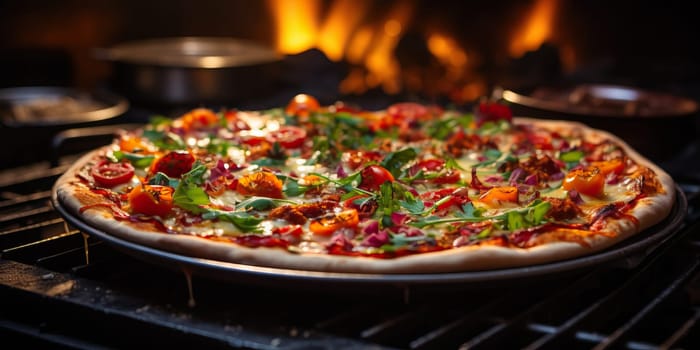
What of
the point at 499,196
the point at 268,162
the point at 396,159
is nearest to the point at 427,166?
the point at 396,159

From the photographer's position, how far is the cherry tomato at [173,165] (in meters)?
3.10

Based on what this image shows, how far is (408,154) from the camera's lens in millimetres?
3221

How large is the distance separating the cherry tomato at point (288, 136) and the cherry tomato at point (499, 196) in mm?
1169

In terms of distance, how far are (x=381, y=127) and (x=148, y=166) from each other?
4.37 ft

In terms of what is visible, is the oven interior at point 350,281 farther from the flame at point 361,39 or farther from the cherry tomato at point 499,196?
the cherry tomato at point 499,196

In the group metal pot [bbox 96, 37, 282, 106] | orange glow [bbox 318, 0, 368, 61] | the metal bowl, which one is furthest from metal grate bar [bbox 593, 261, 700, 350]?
orange glow [bbox 318, 0, 368, 61]

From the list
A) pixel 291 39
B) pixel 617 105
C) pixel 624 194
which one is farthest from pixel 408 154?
pixel 291 39

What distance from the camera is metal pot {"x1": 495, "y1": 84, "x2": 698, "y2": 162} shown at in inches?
170

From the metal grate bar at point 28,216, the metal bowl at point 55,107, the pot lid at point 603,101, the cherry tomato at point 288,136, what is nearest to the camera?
the metal grate bar at point 28,216

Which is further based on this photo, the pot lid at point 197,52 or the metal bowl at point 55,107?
the pot lid at point 197,52

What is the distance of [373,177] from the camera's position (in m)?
2.97

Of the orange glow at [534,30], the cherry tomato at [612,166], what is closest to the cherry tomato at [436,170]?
the cherry tomato at [612,166]

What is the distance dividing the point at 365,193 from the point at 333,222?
0.32 metres

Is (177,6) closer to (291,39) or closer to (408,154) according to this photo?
(291,39)
